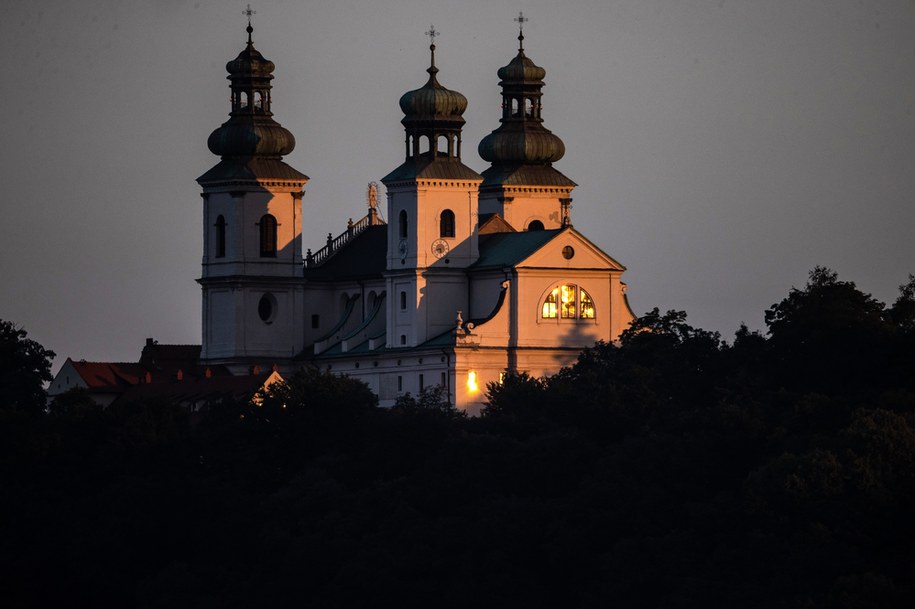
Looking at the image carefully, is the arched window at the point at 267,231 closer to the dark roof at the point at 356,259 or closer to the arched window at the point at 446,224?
the dark roof at the point at 356,259

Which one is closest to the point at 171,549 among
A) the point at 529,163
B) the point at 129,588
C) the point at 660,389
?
the point at 129,588

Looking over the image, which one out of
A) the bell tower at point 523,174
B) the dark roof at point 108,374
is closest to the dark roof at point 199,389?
the dark roof at point 108,374

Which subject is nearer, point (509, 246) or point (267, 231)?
point (509, 246)

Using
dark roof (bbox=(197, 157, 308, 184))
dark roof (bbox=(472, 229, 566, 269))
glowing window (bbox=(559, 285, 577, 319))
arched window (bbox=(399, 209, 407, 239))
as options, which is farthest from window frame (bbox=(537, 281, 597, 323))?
dark roof (bbox=(197, 157, 308, 184))

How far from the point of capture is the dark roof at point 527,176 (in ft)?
550

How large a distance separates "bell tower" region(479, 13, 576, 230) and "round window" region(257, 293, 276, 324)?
24.0 ft

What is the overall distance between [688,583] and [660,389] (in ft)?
56.2

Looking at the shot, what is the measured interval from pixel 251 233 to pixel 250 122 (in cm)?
353

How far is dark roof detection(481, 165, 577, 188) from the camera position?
6604 inches

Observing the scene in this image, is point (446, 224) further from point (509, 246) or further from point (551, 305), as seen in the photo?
point (551, 305)

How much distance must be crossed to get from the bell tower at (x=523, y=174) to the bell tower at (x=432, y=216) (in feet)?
22.3

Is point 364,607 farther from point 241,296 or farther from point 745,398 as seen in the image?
point 241,296

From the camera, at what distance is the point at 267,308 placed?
168000 millimetres

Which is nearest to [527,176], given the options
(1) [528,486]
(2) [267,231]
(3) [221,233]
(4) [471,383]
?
(2) [267,231]
